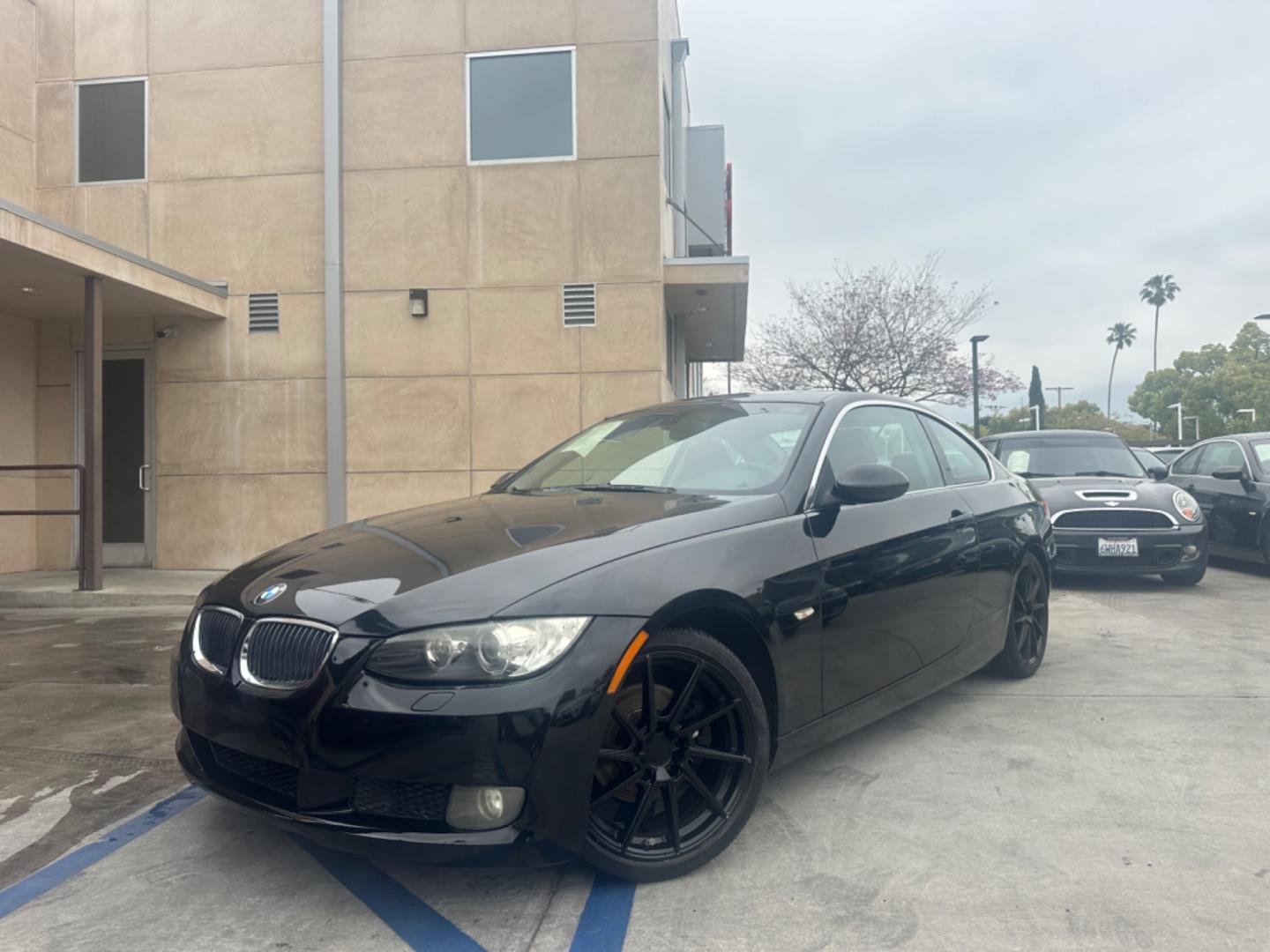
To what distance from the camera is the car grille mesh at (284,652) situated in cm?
234

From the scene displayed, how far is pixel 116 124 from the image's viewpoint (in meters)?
10.8

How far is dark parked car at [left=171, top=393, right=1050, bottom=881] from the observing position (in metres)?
2.23

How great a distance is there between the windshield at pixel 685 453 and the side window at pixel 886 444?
0.17 meters

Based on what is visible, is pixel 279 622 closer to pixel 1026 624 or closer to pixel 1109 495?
pixel 1026 624

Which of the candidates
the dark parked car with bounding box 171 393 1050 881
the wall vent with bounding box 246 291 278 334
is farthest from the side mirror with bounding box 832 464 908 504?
the wall vent with bounding box 246 291 278 334

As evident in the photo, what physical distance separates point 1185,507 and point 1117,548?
2.50 feet

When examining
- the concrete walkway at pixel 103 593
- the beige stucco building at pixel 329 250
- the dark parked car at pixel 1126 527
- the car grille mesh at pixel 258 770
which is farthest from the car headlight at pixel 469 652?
the beige stucco building at pixel 329 250

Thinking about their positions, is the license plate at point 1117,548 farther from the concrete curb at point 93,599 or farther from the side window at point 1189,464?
the concrete curb at point 93,599

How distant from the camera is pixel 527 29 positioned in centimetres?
1035

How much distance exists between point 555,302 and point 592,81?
101 inches

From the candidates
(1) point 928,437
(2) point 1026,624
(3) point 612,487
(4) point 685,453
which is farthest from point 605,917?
(2) point 1026,624

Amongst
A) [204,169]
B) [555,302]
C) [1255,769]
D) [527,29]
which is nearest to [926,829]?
[1255,769]

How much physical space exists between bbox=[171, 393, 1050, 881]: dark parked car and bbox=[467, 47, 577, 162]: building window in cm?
763

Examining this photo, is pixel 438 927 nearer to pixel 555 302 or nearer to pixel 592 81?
pixel 555 302
